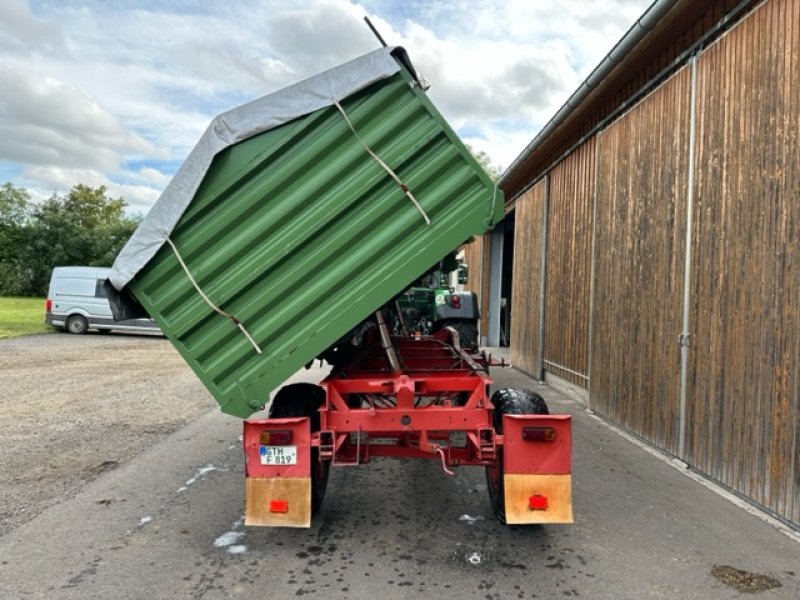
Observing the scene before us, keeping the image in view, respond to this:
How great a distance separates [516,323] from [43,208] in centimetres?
4678

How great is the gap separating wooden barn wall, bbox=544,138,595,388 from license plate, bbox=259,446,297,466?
251 inches

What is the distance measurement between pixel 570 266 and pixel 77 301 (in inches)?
676

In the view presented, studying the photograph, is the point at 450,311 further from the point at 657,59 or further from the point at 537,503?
the point at 537,503

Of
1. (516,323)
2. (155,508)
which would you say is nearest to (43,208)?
(516,323)

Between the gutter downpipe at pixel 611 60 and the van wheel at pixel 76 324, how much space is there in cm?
1681

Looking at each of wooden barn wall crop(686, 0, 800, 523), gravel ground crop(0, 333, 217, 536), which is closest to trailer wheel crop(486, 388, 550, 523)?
wooden barn wall crop(686, 0, 800, 523)

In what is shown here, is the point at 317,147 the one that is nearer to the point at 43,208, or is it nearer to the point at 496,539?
the point at 496,539

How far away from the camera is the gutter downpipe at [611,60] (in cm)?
590

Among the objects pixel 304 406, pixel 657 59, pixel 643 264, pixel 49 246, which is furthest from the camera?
pixel 49 246

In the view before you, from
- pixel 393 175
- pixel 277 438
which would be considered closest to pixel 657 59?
pixel 393 175

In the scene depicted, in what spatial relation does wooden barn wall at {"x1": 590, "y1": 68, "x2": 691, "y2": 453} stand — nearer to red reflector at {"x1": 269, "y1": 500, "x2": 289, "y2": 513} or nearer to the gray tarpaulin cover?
the gray tarpaulin cover

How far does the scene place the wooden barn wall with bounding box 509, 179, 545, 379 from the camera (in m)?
12.3

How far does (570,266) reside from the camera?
33.6 feet

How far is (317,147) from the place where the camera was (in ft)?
12.7
